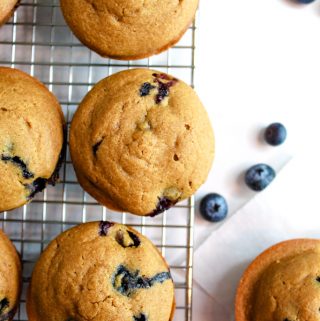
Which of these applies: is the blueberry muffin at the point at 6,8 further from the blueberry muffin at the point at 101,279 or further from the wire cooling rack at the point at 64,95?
the blueberry muffin at the point at 101,279

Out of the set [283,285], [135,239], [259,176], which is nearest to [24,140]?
[135,239]

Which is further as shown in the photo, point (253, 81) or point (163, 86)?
point (253, 81)

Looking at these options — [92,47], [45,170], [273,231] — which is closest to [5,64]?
Result: [92,47]

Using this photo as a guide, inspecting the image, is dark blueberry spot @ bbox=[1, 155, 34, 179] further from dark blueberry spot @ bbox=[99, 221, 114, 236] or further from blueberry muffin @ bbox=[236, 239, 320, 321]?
blueberry muffin @ bbox=[236, 239, 320, 321]

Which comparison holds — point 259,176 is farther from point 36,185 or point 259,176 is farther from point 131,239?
point 36,185

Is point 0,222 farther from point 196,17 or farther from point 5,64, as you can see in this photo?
point 196,17

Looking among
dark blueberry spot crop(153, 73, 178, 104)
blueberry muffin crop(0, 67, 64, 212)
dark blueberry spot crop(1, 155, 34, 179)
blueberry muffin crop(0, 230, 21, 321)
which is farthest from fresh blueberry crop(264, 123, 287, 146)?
blueberry muffin crop(0, 230, 21, 321)

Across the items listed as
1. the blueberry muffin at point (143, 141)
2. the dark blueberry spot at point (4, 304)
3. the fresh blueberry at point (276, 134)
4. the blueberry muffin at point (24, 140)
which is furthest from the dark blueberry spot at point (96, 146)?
the fresh blueberry at point (276, 134)
